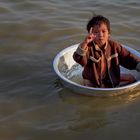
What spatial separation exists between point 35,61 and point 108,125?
1.49 metres

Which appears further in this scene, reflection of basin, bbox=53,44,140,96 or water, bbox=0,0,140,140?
reflection of basin, bbox=53,44,140,96

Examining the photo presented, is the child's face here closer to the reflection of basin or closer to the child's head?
the child's head

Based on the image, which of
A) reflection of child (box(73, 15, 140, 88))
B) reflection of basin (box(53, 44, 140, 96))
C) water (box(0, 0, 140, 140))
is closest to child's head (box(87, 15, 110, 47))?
reflection of child (box(73, 15, 140, 88))

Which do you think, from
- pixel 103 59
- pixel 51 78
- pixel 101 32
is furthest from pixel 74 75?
pixel 101 32

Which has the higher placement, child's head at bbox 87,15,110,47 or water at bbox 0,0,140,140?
child's head at bbox 87,15,110,47

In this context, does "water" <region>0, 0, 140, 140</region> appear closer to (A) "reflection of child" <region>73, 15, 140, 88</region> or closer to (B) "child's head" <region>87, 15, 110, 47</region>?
(A) "reflection of child" <region>73, 15, 140, 88</region>

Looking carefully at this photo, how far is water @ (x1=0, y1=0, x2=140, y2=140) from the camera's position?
12.1 feet

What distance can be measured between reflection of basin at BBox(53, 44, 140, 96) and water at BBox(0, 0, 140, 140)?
155 mm

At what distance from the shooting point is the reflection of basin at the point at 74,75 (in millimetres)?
3871

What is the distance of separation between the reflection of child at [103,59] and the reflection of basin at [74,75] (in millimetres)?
172

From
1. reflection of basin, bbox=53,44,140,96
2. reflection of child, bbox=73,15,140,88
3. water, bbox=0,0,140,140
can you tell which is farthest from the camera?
reflection of child, bbox=73,15,140,88

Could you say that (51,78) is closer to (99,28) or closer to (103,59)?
(103,59)

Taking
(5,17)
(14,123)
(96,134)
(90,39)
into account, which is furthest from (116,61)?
(5,17)

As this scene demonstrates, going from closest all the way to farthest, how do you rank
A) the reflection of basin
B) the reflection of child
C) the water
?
the water → the reflection of basin → the reflection of child
